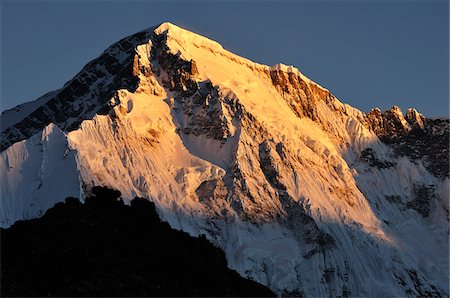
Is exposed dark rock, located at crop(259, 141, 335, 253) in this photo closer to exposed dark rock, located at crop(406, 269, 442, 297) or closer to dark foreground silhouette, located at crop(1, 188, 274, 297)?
exposed dark rock, located at crop(406, 269, 442, 297)

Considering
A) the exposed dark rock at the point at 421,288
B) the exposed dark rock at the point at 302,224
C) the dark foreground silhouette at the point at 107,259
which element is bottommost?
the dark foreground silhouette at the point at 107,259

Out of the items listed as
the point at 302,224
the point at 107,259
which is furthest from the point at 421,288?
the point at 107,259

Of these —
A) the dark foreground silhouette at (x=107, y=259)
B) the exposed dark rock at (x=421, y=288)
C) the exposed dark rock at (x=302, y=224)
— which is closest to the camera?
the dark foreground silhouette at (x=107, y=259)


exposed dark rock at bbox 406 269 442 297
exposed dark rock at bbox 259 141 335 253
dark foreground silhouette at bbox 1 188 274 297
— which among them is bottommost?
dark foreground silhouette at bbox 1 188 274 297

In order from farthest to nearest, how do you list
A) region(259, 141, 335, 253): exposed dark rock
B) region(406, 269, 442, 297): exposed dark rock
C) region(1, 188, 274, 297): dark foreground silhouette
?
1. region(406, 269, 442, 297): exposed dark rock
2. region(259, 141, 335, 253): exposed dark rock
3. region(1, 188, 274, 297): dark foreground silhouette

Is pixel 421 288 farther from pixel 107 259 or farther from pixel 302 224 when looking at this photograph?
pixel 107 259

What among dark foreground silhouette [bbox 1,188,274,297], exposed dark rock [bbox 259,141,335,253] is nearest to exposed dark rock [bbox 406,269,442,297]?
exposed dark rock [bbox 259,141,335,253]

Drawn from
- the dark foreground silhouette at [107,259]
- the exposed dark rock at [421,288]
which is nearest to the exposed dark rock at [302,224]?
the exposed dark rock at [421,288]

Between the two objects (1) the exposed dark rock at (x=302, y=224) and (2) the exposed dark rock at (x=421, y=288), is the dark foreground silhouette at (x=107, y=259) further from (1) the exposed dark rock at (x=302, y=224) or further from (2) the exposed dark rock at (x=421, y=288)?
(2) the exposed dark rock at (x=421, y=288)
